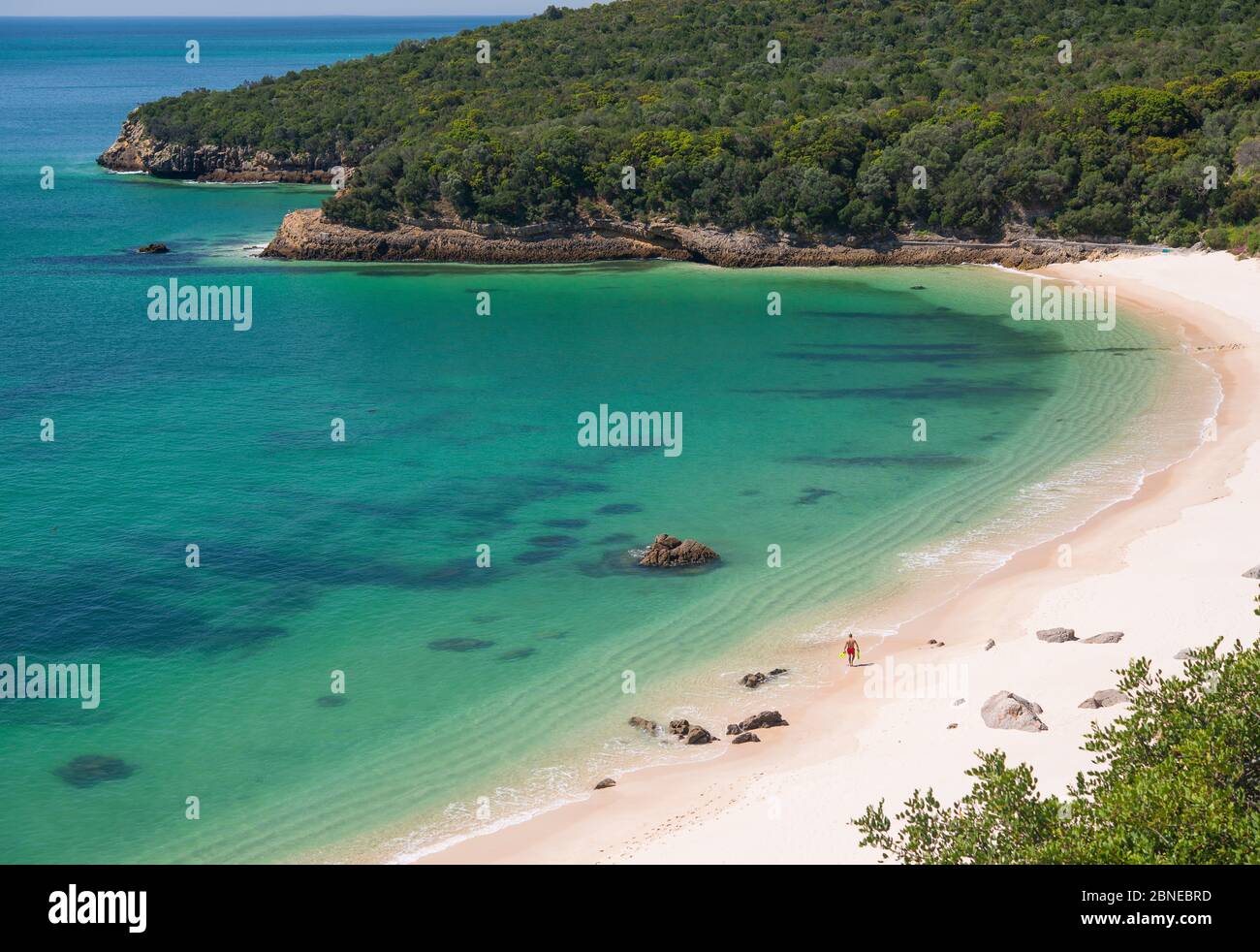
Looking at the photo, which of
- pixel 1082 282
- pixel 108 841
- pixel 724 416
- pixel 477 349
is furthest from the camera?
pixel 1082 282

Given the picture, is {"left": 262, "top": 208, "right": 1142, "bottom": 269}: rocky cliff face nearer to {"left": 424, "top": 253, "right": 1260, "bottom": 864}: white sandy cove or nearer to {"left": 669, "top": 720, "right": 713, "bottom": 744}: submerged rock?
{"left": 424, "top": 253, "right": 1260, "bottom": 864}: white sandy cove

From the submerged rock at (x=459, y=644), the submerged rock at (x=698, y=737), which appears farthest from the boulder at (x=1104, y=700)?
the submerged rock at (x=459, y=644)

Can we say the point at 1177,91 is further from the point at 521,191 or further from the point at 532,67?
the point at 532,67

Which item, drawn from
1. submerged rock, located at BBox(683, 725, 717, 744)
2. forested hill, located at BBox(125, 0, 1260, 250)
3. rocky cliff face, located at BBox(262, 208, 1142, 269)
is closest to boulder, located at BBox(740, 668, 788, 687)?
submerged rock, located at BBox(683, 725, 717, 744)

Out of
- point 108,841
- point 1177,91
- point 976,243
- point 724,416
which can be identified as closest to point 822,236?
point 976,243

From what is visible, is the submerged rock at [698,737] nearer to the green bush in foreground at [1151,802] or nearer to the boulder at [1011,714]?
the boulder at [1011,714]

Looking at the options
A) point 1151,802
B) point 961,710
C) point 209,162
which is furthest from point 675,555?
point 209,162
